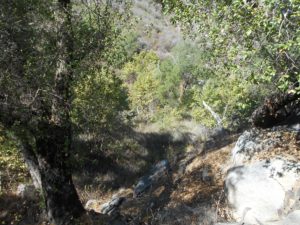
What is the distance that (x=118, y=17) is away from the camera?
1109cm

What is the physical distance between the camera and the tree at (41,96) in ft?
27.7

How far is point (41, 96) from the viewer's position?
902 cm

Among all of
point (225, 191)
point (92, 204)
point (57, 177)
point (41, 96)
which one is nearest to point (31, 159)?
point (57, 177)

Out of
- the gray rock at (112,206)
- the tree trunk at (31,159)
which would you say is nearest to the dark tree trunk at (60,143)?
the tree trunk at (31,159)

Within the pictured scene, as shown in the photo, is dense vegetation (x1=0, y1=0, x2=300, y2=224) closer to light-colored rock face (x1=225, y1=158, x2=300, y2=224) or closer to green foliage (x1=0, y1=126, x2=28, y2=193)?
light-colored rock face (x1=225, y1=158, x2=300, y2=224)

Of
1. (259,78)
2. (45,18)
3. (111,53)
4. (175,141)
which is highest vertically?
(45,18)

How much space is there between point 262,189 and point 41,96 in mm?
5435

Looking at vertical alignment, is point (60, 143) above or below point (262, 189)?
above

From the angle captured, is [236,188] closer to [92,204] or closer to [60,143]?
[60,143]

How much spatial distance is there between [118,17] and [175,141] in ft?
60.5

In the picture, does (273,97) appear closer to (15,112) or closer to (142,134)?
(15,112)

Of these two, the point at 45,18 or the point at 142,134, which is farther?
the point at 142,134

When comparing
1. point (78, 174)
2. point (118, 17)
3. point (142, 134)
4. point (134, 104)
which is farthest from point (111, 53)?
point (134, 104)

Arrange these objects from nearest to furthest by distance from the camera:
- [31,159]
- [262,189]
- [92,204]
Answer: [262,189], [31,159], [92,204]
